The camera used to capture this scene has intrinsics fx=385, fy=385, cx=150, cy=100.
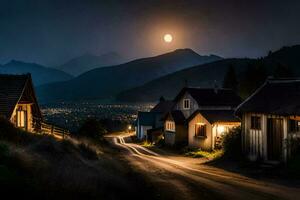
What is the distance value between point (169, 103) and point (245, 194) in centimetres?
7188

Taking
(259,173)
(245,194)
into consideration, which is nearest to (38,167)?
(245,194)

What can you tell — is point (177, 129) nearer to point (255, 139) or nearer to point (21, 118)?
point (21, 118)

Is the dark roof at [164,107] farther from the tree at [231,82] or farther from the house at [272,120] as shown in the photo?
the house at [272,120]

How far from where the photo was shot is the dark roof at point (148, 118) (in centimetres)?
8350

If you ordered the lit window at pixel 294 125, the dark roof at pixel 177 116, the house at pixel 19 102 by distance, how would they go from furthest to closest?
1. the dark roof at pixel 177 116
2. the house at pixel 19 102
3. the lit window at pixel 294 125

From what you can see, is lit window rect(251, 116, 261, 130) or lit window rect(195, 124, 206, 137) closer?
lit window rect(251, 116, 261, 130)

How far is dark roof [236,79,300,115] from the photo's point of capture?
25031mm

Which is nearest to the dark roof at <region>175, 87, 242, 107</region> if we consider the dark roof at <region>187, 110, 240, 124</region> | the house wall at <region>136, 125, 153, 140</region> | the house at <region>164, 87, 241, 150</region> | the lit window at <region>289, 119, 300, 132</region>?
the house at <region>164, 87, 241, 150</region>

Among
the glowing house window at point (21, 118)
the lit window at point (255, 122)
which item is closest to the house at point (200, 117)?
the lit window at point (255, 122)

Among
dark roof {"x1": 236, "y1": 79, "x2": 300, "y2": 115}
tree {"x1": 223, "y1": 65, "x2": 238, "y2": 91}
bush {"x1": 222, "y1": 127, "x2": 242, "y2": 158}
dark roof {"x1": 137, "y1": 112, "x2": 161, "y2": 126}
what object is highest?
tree {"x1": 223, "y1": 65, "x2": 238, "y2": 91}

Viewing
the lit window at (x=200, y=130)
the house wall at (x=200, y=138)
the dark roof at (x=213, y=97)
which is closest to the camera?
the house wall at (x=200, y=138)

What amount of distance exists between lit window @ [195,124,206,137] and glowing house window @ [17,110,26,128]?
68.3 ft

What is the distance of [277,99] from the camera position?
2698cm

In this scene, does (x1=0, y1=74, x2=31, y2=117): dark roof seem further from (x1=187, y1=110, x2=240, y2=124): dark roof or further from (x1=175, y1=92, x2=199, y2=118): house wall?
(x1=175, y1=92, x2=199, y2=118): house wall
